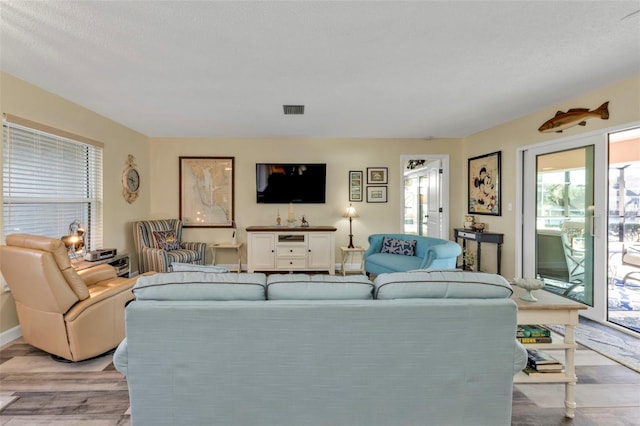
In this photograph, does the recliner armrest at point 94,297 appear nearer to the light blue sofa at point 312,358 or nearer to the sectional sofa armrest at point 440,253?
the light blue sofa at point 312,358

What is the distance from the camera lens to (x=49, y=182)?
10.4ft

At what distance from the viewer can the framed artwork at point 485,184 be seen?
451 centimetres

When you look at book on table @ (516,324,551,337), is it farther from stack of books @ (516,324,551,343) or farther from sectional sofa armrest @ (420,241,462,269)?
sectional sofa armrest @ (420,241,462,269)

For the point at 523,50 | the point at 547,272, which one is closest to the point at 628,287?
the point at 547,272

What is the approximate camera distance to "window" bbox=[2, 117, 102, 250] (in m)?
2.73

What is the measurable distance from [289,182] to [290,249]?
1.23 m

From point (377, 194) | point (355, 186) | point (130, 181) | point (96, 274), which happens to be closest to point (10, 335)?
point (96, 274)

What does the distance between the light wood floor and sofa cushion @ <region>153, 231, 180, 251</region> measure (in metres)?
2.24

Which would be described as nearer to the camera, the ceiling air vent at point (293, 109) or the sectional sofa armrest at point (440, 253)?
the sectional sofa armrest at point (440, 253)

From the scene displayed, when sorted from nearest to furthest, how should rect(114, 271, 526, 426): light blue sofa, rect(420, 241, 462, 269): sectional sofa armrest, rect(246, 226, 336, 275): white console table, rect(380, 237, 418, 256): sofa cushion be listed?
rect(114, 271, 526, 426): light blue sofa < rect(420, 241, 462, 269): sectional sofa armrest < rect(380, 237, 418, 256): sofa cushion < rect(246, 226, 336, 275): white console table

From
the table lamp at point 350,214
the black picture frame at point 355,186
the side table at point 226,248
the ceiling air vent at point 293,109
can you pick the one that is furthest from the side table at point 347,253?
the ceiling air vent at point 293,109

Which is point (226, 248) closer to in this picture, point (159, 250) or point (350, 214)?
point (159, 250)

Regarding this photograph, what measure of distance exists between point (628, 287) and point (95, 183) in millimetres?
6976

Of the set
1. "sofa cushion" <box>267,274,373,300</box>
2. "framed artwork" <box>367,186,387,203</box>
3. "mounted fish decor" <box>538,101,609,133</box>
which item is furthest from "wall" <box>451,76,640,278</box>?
"sofa cushion" <box>267,274,373,300</box>
